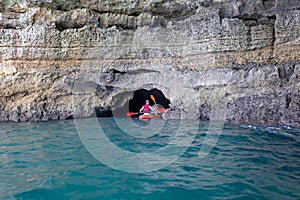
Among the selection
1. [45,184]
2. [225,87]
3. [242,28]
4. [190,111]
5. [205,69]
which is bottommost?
[45,184]

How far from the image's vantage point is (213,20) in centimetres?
844

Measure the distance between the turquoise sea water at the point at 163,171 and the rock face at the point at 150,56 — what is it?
2297mm

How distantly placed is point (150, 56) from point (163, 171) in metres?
6.49

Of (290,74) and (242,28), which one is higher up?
(242,28)

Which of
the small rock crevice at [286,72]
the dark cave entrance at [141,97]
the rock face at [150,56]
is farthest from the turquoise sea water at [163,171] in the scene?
the dark cave entrance at [141,97]

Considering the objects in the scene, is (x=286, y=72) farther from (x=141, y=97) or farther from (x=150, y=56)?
(x=141, y=97)

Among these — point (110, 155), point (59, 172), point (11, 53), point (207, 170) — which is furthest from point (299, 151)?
point (11, 53)

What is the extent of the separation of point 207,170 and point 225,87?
4895 mm

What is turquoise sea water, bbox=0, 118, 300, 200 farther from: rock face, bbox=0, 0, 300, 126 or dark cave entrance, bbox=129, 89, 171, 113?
dark cave entrance, bbox=129, 89, 171, 113

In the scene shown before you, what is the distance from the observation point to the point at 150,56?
9.59m

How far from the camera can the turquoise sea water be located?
114 inches

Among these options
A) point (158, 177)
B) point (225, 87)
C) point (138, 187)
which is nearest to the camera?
point (138, 187)

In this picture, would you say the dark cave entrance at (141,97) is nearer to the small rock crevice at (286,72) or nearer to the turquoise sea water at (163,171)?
the small rock crevice at (286,72)

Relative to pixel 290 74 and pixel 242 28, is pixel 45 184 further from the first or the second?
pixel 242 28
